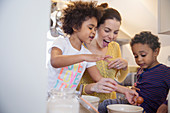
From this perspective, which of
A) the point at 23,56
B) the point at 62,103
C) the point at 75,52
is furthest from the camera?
the point at 75,52

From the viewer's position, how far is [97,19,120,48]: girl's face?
2.02 feet

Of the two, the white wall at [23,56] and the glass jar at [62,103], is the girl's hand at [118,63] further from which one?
the white wall at [23,56]

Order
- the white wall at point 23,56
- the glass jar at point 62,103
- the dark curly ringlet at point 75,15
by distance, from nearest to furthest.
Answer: the white wall at point 23,56 < the glass jar at point 62,103 < the dark curly ringlet at point 75,15

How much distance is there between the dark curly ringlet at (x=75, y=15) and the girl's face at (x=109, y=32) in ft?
0.26

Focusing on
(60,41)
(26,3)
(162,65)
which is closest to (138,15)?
(162,65)

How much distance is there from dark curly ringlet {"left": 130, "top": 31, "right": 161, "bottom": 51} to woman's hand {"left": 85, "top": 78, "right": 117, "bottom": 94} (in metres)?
0.17

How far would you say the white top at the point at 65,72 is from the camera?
53 cm

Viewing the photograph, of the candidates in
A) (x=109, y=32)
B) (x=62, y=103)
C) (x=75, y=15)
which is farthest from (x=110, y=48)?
(x=62, y=103)

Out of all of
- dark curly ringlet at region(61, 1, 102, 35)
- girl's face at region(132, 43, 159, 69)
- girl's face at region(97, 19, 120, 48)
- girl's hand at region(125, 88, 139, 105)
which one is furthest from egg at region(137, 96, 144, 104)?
dark curly ringlet at region(61, 1, 102, 35)

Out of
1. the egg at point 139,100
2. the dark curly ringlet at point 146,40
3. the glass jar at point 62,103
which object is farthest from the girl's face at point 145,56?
the glass jar at point 62,103

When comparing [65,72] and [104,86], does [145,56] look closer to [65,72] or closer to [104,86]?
[104,86]

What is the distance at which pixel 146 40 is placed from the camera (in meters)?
0.64

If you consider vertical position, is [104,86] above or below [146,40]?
below

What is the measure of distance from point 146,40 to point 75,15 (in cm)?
29
